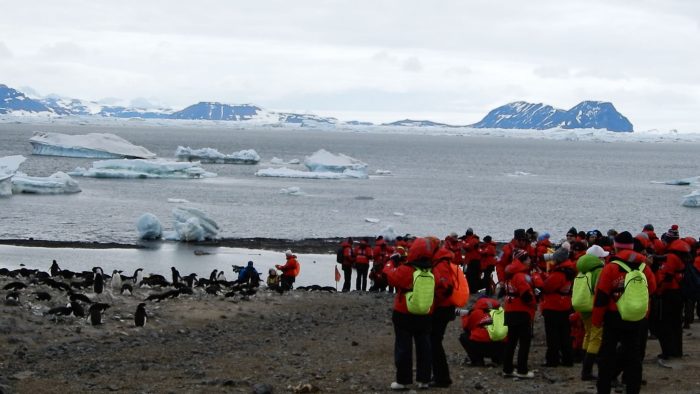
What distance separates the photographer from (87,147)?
3201 inches

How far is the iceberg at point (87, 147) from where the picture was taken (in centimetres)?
8138

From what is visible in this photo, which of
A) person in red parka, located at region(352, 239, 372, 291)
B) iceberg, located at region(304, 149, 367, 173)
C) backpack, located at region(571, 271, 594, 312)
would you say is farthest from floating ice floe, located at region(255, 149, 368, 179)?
backpack, located at region(571, 271, 594, 312)

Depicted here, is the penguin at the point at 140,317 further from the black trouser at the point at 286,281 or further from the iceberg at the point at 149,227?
the iceberg at the point at 149,227

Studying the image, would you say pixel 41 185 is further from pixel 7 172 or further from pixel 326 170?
pixel 326 170

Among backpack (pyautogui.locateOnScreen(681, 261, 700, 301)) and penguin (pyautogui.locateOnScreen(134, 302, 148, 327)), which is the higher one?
backpack (pyautogui.locateOnScreen(681, 261, 700, 301))

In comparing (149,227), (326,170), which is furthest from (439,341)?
(326,170)

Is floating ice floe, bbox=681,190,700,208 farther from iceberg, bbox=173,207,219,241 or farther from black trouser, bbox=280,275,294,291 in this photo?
black trouser, bbox=280,275,294,291

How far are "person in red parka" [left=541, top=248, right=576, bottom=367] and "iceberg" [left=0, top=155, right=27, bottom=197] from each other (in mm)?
41063

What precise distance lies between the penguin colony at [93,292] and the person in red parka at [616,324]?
22.8ft

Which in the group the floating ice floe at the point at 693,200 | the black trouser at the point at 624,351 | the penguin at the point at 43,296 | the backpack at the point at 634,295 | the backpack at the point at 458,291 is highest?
the backpack at the point at 634,295

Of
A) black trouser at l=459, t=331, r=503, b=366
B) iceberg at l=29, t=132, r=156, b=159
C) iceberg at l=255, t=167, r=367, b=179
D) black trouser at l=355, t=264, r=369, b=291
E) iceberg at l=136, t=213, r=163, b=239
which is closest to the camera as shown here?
black trouser at l=459, t=331, r=503, b=366

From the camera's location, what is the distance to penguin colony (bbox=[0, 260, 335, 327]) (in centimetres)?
1228

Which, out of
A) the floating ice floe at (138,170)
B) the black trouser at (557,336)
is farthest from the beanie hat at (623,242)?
the floating ice floe at (138,170)

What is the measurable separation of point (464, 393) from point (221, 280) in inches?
416
